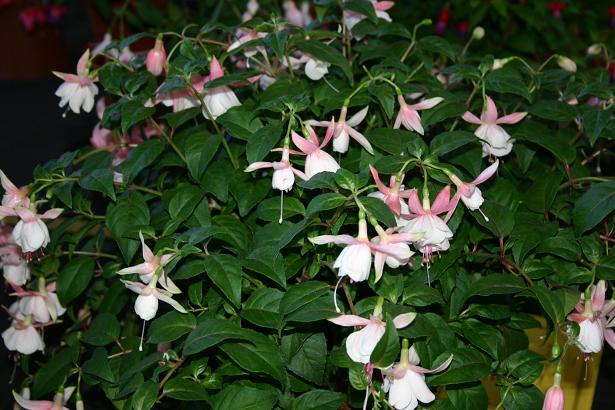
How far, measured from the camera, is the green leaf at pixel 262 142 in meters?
0.80

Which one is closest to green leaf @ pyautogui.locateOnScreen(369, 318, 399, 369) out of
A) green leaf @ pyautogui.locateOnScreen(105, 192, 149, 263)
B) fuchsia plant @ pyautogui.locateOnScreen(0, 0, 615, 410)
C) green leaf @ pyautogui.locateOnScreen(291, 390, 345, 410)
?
fuchsia plant @ pyautogui.locateOnScreen(0, 0, 615, 410)

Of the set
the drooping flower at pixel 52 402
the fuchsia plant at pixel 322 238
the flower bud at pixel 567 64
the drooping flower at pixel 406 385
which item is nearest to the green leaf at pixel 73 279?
the fuchsia plant at pixel 322 238

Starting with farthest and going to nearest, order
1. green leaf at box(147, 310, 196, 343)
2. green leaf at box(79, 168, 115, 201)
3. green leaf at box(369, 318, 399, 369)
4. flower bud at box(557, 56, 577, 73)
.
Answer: flower bud at box(557, 56, 577, 73)
green leaf at box(79, 168, 115, 201)
green leaf at box(147, 310, 196, 343)
green leaf at box(369, 318, 399, 369)

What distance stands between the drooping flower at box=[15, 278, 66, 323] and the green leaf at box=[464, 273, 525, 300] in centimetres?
53

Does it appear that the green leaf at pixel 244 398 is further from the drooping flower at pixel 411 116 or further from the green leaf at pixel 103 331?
the drooping flower at pixel 411 116

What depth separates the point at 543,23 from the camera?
2.12 metres

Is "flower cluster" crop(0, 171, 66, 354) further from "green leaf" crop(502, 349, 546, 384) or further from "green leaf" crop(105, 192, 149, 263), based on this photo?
"green leaf" crop(502, 349, 546, 384)

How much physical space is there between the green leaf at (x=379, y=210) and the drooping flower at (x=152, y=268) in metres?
0.20

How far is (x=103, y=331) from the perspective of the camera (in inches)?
36.0

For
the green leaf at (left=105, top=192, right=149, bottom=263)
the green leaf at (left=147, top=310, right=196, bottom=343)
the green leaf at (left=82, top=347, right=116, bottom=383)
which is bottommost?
the green leaf at (left=82, top=347, right=116, bottom=383)

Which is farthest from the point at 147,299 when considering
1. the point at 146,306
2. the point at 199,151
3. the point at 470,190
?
the point at 470,190

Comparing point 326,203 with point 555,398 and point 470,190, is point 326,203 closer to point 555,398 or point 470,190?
point 470,190

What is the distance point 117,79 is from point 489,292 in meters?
0.52

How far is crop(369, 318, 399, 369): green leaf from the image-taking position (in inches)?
26.1
